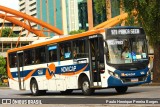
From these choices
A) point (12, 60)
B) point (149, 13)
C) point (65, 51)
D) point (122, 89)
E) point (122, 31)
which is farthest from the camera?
point (12, 60)

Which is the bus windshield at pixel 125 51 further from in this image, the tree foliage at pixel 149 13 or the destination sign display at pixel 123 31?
the tree foliage at pixel 149 13

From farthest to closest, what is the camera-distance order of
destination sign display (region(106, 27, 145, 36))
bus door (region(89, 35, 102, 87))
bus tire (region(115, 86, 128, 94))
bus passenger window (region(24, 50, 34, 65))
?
bus passenger window (region(24, 50, 34, 65)) → bus tire (region(115, 86, 128, 94)) → bus door (region(89, 35, 102, 87)) → destination sign display (region(106, 27, 145, 36))

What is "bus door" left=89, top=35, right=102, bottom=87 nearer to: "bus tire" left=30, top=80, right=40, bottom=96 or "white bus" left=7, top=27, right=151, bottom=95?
"white bus" left=7, top=27, right=151, bottom=95

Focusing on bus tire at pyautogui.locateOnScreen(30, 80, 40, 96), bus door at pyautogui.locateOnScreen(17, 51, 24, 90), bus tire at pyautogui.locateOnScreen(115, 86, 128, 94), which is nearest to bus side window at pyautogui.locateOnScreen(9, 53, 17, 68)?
bus door at pyautogui.locateOnScreen(17, 51, 24, 90)

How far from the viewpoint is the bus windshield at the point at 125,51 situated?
20.1m

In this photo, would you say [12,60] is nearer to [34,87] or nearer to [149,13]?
[34,87]

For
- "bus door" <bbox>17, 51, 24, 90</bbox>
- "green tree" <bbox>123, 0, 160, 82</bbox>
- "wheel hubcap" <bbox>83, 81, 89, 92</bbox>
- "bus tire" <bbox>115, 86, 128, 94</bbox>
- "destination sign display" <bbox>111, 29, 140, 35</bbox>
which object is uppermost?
"green tree" <bbox>123, 0, 160, 82</bbox>

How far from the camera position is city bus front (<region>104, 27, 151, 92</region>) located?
20031mm

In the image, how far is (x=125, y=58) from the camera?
2020cm

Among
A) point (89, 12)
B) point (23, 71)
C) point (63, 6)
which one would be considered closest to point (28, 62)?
point (23, 71)

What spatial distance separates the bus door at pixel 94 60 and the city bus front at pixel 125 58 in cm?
65

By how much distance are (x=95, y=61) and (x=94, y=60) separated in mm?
89

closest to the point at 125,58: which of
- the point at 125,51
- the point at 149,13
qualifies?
the point at 125,51

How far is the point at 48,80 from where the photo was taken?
80.7 feet
